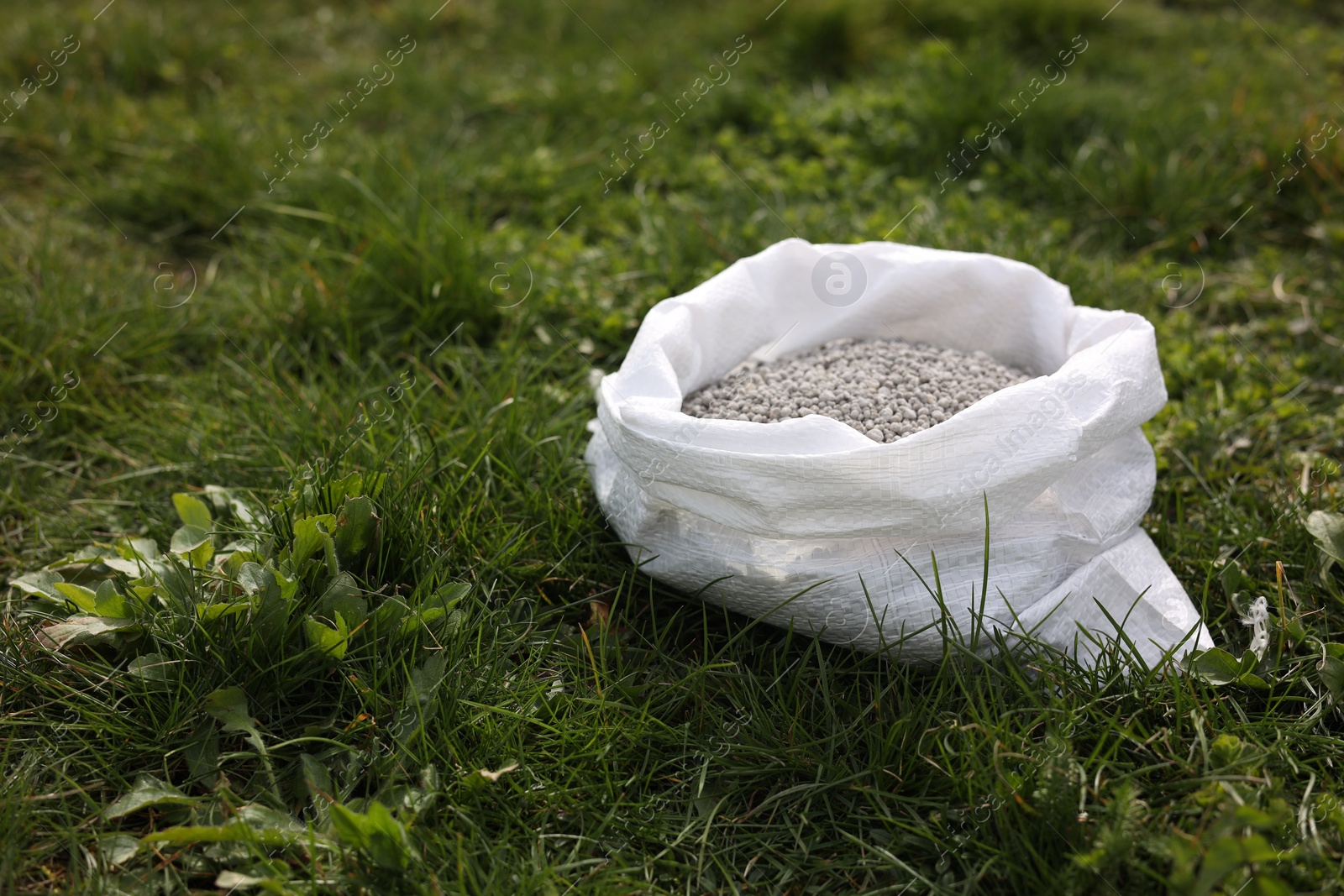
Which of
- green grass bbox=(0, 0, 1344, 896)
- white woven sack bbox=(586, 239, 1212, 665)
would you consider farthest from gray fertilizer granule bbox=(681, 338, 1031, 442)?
green grass bbox=(0, 0, 1344, 896)

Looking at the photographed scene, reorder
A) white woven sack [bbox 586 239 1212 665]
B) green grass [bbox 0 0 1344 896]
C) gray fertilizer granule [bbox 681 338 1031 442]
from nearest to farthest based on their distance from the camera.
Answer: green grass [bbox 0 0 1344 896]
white woven sack [bbox 586 239 1212 665]
gray fertilizer granule [bbox 681 338 1031 442]

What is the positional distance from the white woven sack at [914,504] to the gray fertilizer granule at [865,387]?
0.14 m

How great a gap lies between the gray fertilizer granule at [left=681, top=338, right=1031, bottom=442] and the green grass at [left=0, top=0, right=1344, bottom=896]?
0.41 meters

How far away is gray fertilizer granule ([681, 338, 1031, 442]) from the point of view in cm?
186

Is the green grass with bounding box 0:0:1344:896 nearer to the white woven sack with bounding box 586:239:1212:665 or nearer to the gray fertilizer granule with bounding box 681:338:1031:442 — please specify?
the white woven sack with bounding box 586:239:1212:665

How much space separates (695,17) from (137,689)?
3664 mm

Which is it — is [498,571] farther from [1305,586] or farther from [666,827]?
[1305,586]

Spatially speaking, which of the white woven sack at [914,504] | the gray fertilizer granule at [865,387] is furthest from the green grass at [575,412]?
the gray fertilizer granule at [865,387]

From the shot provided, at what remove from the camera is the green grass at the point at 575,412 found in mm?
1522

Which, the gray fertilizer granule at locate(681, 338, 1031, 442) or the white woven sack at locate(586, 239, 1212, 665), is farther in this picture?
the gray fertilizer granule at locate(681, 338, 1031, 442)

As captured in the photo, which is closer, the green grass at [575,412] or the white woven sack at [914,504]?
the green grass at [575,412]

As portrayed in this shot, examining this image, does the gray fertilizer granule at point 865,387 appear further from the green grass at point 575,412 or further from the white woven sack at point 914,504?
the green grass at point 575,412

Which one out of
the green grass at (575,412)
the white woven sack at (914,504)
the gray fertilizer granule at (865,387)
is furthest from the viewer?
the gray fertilizer granule at (865,387)

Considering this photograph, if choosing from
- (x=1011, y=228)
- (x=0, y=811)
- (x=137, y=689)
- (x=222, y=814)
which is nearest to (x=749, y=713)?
(x=222, y=814)
